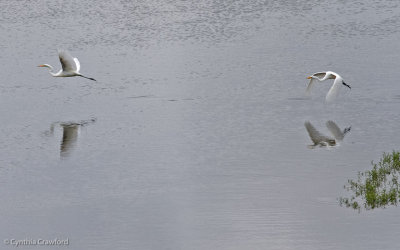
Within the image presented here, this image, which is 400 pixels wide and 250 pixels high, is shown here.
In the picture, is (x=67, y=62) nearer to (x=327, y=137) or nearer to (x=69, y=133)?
(x=69, y=133)

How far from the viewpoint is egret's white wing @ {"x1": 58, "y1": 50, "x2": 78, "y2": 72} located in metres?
26.6

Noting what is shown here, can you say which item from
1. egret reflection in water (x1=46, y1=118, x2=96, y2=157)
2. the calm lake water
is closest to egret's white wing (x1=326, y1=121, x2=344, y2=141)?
the calm lake water

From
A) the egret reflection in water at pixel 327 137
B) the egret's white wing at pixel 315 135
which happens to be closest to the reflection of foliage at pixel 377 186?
the egret reflection in water at pixel 327 137

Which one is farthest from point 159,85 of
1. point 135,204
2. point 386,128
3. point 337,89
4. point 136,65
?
point 135,204

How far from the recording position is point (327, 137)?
72.7 ft

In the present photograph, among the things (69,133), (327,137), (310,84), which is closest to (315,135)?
(327,137)

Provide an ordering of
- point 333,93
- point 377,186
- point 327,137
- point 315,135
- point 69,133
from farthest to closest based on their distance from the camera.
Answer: point 333,93 < point 69,133 < point 315,135 < point 327,137 < point 377,186

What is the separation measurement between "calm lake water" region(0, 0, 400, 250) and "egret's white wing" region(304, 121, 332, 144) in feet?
0.74

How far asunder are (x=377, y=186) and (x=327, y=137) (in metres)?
4.66

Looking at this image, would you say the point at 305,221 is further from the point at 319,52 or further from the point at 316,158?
the point at 319,52

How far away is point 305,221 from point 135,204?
3.38m

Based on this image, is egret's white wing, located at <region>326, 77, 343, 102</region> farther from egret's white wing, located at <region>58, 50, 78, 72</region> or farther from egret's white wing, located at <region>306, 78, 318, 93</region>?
egret's white wing, located at <region>58, 50, 78, 72</region>

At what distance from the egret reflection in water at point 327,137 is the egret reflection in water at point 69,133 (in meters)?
5.87

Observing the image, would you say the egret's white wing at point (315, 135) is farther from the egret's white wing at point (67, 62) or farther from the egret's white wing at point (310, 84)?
the egret's white wing at point (67, 62)
